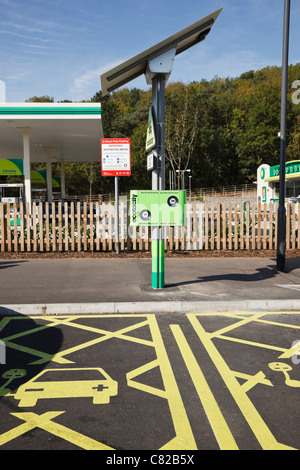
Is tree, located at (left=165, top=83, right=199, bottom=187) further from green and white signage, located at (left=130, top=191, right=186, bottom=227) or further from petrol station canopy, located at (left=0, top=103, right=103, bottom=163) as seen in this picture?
green and white signage, located at (left=130, top=191, right=186, bottom=227)

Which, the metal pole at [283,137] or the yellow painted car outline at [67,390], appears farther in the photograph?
the metal pole at [283,137]

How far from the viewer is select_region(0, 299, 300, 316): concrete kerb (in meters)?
5.93

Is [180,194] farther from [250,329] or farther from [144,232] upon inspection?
[144,232]

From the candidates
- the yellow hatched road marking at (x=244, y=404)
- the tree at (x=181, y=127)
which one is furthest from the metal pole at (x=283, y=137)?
the tree at (x=181, y=127)

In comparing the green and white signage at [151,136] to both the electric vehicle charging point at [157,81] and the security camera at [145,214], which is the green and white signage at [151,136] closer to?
the electric vehicle charging point at [157,81]

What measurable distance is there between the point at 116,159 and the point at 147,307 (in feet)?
18.0

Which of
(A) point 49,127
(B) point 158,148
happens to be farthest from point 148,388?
(A) point 49,127

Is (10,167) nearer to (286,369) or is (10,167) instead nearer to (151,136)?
(151,136)

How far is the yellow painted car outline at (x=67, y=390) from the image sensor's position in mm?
3395

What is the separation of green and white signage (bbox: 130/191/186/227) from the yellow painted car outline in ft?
10.7

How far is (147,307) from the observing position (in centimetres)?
603

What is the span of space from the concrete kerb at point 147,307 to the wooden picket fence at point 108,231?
16.6ft
